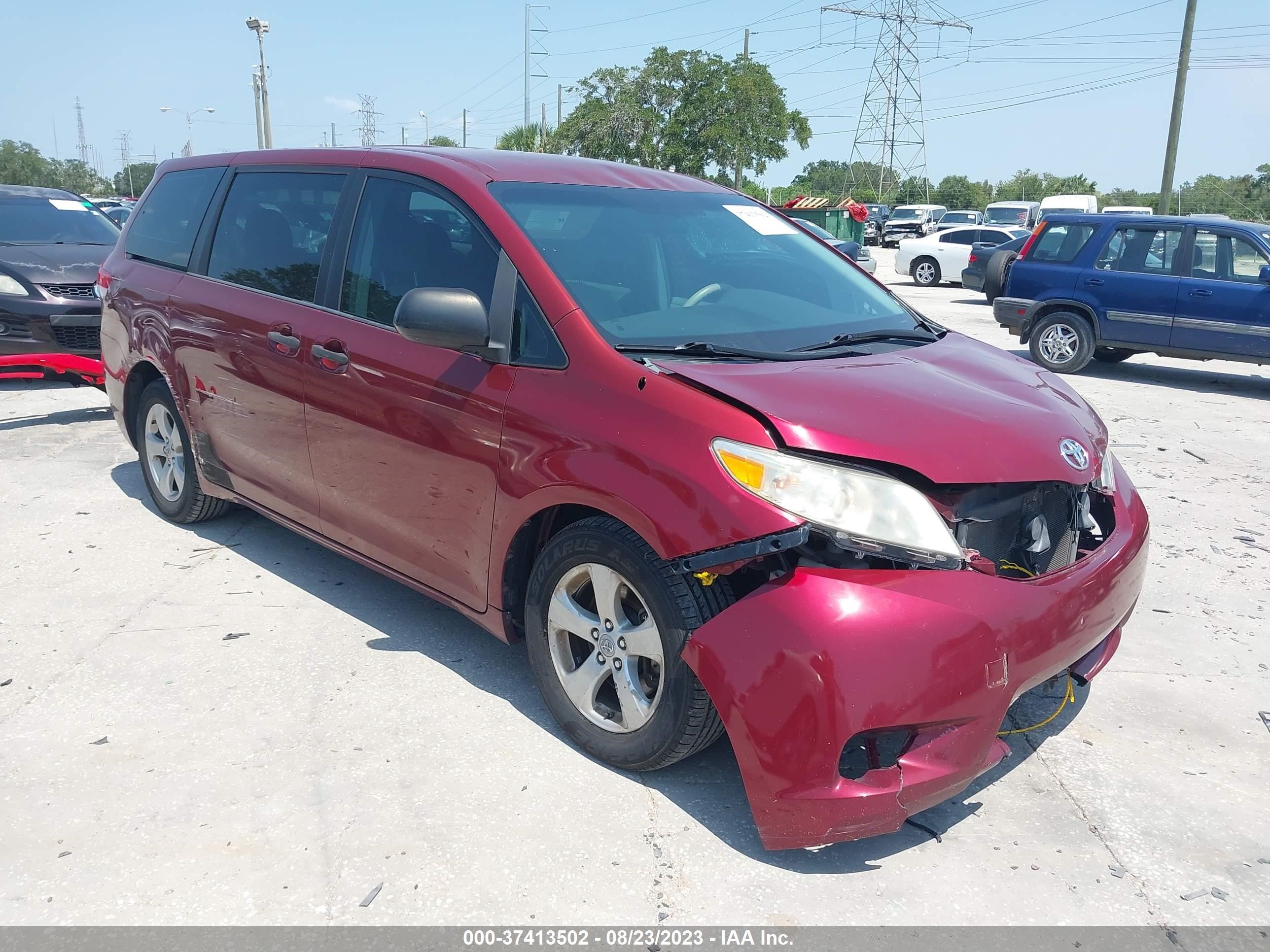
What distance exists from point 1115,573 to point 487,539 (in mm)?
1974

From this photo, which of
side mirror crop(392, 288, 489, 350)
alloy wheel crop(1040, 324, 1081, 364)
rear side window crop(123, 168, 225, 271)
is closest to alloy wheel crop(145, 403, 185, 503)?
rear side window crop(123, 168, 225, 271)

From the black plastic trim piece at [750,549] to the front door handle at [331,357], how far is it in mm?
1789

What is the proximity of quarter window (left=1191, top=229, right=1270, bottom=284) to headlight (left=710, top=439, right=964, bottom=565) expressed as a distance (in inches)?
381

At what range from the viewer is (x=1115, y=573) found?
3084 mm

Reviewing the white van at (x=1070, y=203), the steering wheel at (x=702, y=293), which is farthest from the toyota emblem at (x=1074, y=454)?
the white van at (x=1070, y=203)

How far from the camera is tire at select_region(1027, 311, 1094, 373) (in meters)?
11.5

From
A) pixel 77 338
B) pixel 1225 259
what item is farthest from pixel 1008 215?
pixel 77 338

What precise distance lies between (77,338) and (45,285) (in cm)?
55

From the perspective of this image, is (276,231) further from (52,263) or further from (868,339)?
(52,263)

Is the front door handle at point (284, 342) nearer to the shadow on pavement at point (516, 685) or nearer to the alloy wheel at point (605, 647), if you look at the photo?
the shadow on pavement at point (516, 685)

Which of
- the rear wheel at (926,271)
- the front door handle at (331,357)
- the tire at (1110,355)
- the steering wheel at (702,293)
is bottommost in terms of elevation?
the tire at (1110,355)

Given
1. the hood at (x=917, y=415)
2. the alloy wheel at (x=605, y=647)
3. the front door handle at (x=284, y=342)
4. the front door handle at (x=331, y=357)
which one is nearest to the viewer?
the hood at (x=917, y=415)

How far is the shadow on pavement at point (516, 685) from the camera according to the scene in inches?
112
